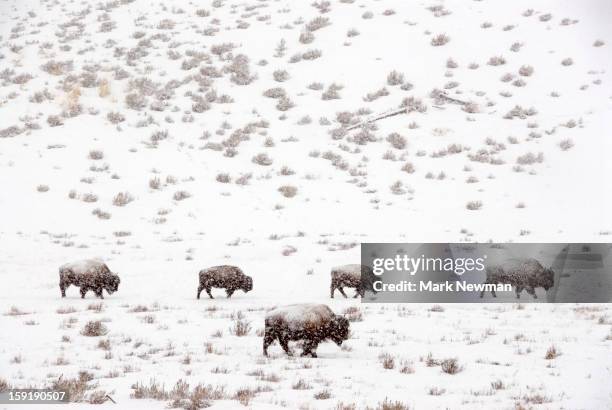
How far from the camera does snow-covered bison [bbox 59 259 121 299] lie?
474 inches

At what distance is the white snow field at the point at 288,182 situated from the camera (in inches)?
293

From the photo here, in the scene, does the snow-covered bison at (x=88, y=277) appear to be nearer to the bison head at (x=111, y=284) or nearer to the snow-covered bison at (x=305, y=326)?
the bison head at (x=111, y=284)

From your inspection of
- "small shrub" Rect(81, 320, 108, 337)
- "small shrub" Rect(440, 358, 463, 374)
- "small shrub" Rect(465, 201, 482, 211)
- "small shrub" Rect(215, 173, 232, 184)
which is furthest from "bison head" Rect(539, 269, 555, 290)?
"small shrub" Rect(215, 173, 232, 184)

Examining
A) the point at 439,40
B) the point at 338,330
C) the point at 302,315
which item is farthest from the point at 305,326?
the point at 439,40

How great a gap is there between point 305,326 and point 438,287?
669cm

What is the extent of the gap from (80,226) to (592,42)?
2453 centimetres

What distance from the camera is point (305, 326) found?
25.6 ft

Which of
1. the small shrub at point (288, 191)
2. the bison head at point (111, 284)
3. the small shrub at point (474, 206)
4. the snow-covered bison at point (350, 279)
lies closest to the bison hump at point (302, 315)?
the snow-covered bison at point (350, 279)

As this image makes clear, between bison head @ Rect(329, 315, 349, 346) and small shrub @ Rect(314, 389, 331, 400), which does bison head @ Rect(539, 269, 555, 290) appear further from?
small shrub @ Rect(314, 389, 331, 400)

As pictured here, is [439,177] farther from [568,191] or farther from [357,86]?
[357,86]

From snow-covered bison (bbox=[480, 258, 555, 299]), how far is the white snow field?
108 centimetres

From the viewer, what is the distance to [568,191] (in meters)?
20.2

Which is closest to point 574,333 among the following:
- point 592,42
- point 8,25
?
point 592,42

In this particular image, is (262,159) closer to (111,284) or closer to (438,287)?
(438,287)
